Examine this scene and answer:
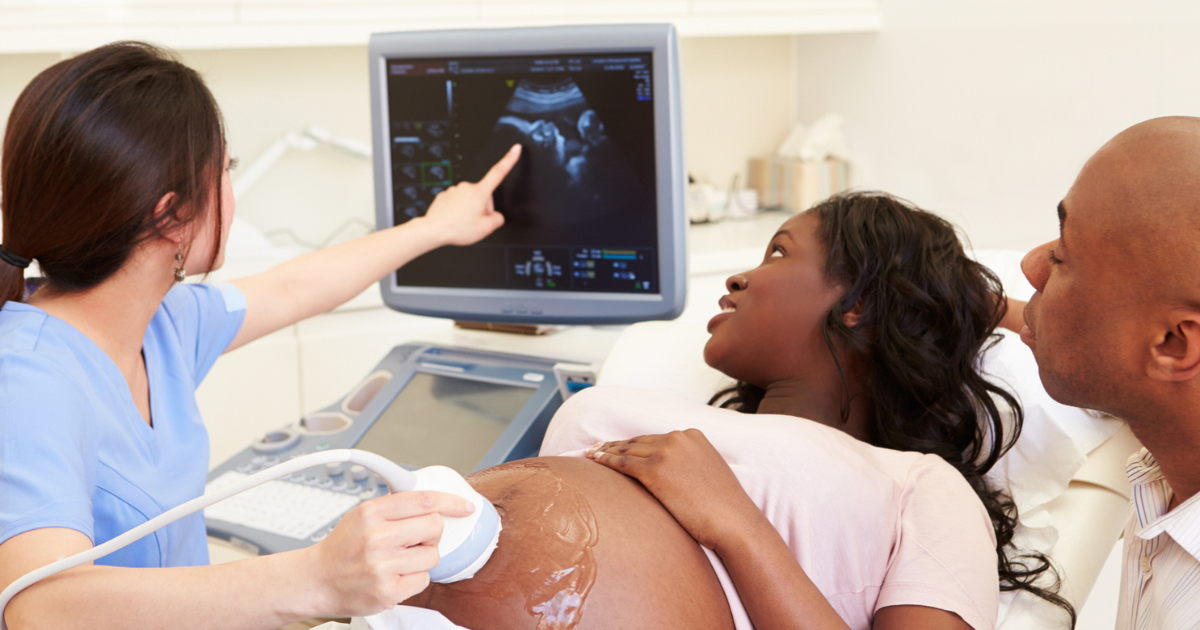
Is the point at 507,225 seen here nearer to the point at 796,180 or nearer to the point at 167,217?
the point at 167,217

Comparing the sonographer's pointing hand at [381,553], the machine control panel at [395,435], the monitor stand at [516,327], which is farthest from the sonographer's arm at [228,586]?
the monitor stand at [516,327]

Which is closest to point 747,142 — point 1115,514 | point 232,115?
point 232,115

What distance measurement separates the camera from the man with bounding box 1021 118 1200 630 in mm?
796

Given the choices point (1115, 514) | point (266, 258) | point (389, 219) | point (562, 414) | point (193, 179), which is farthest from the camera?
point (266, 258)

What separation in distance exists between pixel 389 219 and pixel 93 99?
2.37 ft

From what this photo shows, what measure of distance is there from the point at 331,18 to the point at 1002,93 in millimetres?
1908

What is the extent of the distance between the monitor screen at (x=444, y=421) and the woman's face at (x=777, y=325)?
43 centimetres

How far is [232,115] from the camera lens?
118 inches

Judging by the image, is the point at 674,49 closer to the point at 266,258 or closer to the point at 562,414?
the point at 562,414

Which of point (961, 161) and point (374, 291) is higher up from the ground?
point (961, 161)

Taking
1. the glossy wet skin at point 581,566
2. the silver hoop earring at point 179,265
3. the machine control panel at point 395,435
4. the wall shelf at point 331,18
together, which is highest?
the wall shelf at point 331,18

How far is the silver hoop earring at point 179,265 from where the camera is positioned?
1127 millimetres

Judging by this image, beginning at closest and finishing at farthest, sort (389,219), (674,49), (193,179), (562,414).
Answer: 1. (193,179)
2. (562,414)
3. (674,49)
4. (389,219)

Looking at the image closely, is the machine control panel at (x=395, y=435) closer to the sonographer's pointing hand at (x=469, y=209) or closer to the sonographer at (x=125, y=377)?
the sonographer at (x=125, y=377)
